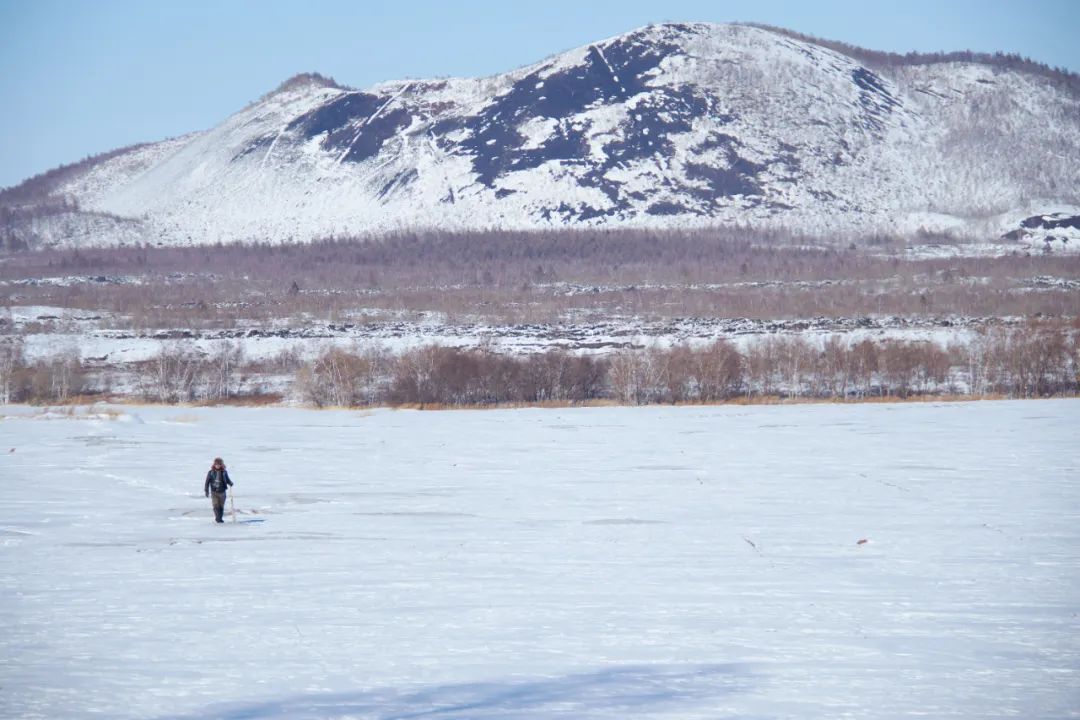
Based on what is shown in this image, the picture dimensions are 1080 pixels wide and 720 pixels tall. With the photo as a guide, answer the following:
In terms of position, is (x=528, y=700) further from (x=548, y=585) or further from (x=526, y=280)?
(x=526, y=280)

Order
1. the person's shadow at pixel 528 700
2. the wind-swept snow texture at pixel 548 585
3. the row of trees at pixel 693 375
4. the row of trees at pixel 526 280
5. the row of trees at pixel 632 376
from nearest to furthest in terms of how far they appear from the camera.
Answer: the person's shadow at pixel 528 700
the wind-swept snow texture at pixel 548 585
the row of trees at pixel 693 375
the row of trees at pixel 632 376
the row of trees at pixel 526 280

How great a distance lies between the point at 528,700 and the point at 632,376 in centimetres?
4668

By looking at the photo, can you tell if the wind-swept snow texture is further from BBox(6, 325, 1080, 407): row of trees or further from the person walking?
BBox(6, 325, 1080, 407): row of trees

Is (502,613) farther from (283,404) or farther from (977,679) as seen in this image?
(283,404)

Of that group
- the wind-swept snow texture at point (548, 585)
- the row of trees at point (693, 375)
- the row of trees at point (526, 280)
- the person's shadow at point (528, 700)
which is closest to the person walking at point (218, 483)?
the wind-swept snow texture at point (548, 585)

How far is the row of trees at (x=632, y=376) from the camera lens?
193ft

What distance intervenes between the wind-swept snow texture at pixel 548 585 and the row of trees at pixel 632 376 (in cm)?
2641

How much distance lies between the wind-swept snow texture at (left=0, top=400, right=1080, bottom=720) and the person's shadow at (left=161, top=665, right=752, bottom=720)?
39 mm

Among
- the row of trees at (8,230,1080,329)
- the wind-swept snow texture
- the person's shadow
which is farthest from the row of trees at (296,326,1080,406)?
the person's shadow

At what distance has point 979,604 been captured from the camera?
619 inches

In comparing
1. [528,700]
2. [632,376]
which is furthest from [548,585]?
[632,376]

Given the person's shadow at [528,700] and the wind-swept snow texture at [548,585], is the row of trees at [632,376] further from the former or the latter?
the person's shadow at [528,700]

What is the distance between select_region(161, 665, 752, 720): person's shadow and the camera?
11680 mm

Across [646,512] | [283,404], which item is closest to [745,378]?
[283,404]
